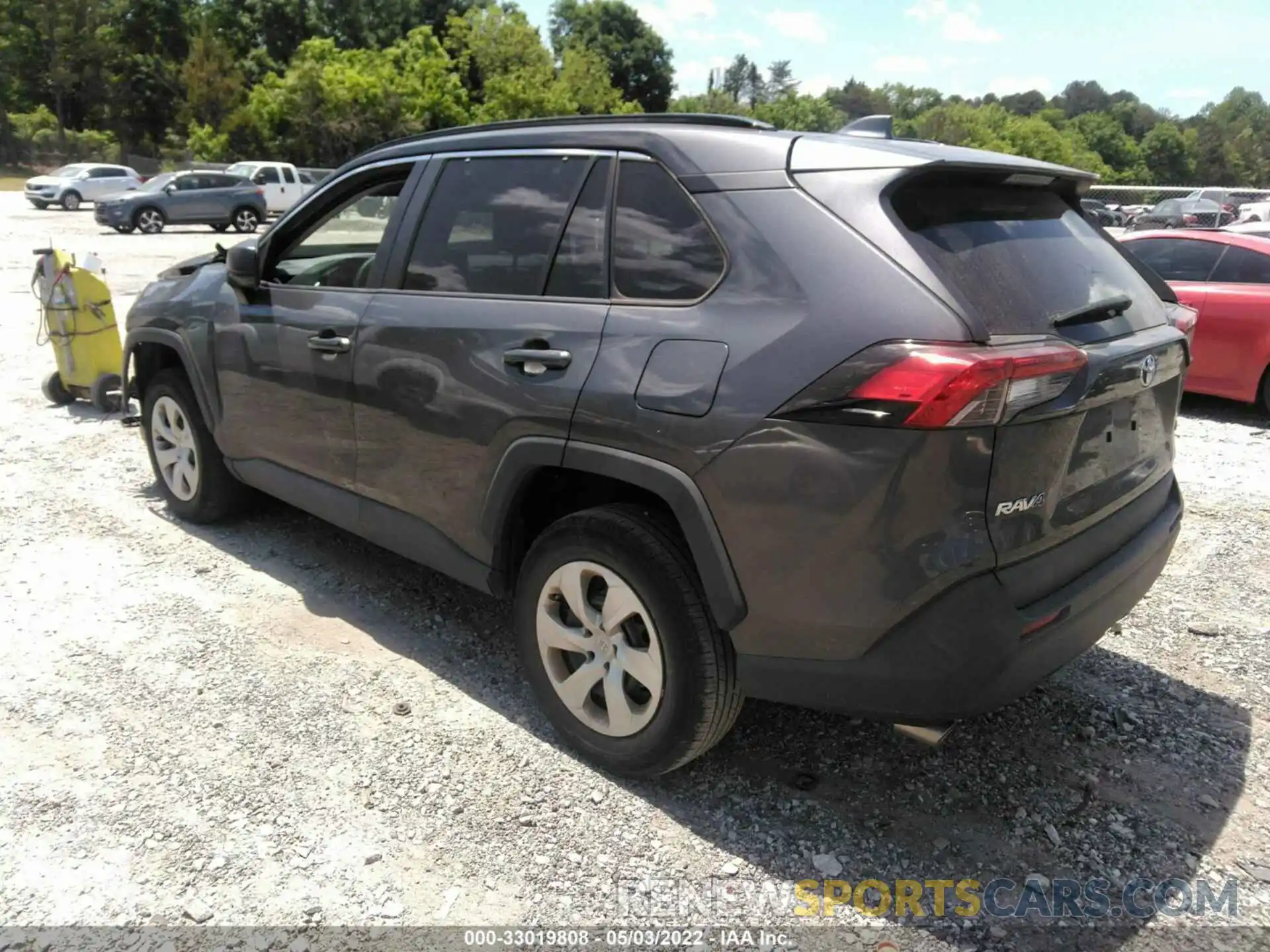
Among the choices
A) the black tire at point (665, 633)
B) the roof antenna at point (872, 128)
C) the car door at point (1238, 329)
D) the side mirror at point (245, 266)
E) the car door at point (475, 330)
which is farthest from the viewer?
the car door at point (1238, 329)

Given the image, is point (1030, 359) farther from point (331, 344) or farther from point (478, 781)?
point (331, 344)

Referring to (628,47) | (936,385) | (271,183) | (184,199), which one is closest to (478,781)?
(936,385)

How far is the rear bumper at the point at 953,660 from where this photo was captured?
2189 millimetres

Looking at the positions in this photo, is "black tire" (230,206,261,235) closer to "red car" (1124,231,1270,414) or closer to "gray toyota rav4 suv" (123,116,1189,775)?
"red car" (1124,231,1270,414)

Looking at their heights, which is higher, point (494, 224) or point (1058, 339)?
point (494, 224)

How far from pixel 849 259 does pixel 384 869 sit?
2016 millimetres

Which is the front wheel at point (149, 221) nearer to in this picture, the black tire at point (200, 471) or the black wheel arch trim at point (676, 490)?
the black tire at point (200, 471)

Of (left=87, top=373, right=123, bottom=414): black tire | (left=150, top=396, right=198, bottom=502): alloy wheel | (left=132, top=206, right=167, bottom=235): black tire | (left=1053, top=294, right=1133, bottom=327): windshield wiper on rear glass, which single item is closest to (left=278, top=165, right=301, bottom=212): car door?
(left=132, top=206, right=167, bottom=235): black tire

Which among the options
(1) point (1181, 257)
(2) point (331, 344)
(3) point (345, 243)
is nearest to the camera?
(2) point (331, 344)

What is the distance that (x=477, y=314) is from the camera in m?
3.06

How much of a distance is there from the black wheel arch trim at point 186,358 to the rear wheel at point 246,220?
944 inches

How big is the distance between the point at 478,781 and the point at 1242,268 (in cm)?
769

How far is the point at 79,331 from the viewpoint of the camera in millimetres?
7008

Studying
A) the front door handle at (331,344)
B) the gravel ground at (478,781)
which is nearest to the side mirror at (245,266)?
the front door handle at (331,344)
